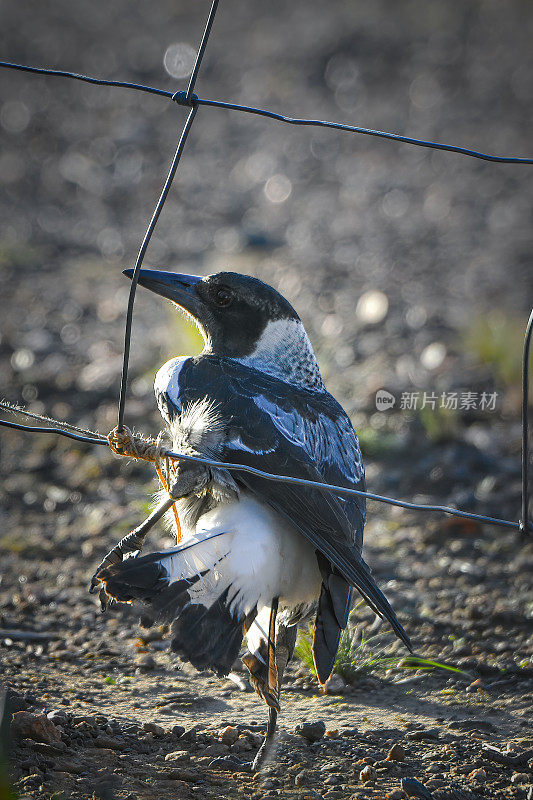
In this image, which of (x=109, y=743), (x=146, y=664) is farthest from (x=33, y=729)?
(x=146, y=664)

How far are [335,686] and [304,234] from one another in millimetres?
5610

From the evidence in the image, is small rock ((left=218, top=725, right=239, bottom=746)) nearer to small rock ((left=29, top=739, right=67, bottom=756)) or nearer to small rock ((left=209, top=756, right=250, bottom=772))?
small rock ((left=209, top=756, right=250, bottom=772))

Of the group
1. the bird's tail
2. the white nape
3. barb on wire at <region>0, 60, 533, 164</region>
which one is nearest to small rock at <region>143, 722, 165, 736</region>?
the bird's tail

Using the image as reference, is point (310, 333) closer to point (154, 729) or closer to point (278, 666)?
point (278, 666)

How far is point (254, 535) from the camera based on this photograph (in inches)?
94.8

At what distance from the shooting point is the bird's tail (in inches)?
84.5

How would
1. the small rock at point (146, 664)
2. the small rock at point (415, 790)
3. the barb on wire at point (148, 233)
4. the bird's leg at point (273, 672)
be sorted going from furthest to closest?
the small rock at point (146, 664), the bird's leg at point (273, 672), the small rock at point (415, 790), the barb on wire at point (148, 233)

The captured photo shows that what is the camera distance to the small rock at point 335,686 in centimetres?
288

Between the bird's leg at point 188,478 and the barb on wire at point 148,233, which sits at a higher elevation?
the barb on wire at point 148,233

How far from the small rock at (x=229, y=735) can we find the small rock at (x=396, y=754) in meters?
0.43

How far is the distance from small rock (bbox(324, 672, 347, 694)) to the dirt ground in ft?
0.04

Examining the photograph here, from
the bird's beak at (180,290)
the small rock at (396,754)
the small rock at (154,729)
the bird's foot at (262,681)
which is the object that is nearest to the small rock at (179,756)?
the small rock at (154,729)

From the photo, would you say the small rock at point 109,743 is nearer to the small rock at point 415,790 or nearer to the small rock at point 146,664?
the small rock at point 146,664

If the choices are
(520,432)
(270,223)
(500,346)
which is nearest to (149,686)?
(520,432)
